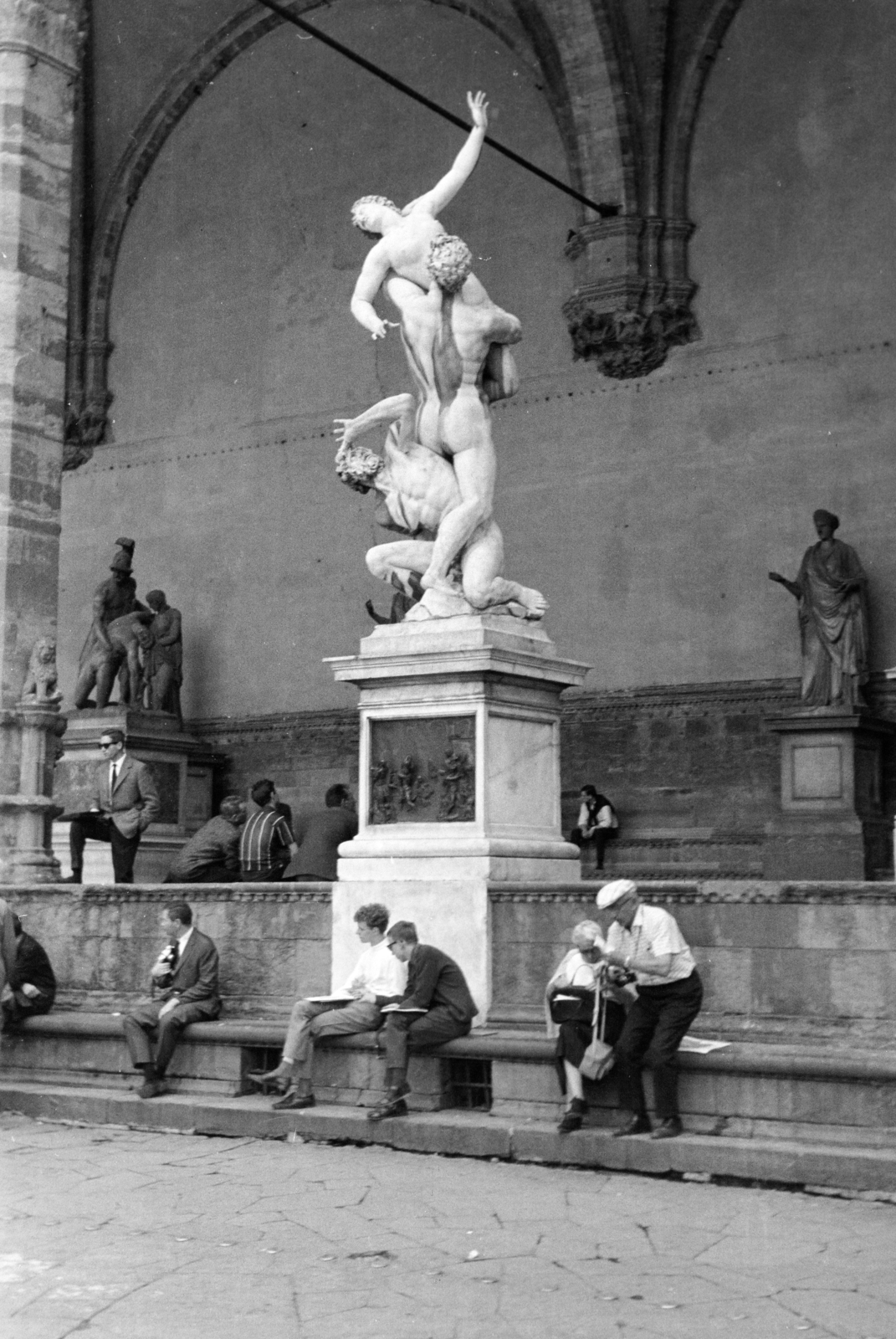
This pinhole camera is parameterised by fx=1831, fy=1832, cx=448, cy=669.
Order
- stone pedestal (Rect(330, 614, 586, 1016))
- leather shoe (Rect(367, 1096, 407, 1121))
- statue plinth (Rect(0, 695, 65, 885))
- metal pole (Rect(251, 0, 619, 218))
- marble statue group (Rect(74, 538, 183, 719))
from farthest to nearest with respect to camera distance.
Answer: marble statue group (Rect(74, 538, 183, 719)) → metal pole (Rect(251, 0, 619, 218)) → statue plinth (Rect(0, 695, 65, 885)) → stone pedestal (Rect(330, 614, 586, 1016)) → leather shoe (Rect(367, 1096, 407, 1121))

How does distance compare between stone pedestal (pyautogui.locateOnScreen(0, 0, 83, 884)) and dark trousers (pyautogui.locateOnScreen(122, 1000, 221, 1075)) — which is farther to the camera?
stone pedestal (pyautogui.locateOnScreen(0, 0, 83, 884))

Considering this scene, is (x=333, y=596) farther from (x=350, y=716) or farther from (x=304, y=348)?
(x=304, y=348)

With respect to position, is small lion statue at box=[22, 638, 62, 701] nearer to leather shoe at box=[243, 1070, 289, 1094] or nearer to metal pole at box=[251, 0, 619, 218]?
leather shoe at box=[243, 1070, 289, 1094]

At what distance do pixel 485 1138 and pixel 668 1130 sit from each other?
86cm

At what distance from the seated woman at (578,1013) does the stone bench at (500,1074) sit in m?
0.18

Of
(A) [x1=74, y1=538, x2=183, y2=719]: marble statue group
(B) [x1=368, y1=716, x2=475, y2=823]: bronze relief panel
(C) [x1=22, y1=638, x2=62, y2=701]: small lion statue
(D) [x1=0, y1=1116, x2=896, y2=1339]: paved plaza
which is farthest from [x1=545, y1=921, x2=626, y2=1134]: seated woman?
(A) [x1=74, y1=538, x2=183, y2=719]: marble statue group

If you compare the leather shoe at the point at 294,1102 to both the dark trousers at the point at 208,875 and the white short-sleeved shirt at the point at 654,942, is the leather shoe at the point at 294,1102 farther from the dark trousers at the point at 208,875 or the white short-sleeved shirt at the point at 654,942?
the dark trousers at the point at 208,875

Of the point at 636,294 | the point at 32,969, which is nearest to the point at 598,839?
the point at 636,294

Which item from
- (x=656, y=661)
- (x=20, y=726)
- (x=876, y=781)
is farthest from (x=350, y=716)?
(x=20, y=726)

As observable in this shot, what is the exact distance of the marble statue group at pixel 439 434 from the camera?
9516 millimetres

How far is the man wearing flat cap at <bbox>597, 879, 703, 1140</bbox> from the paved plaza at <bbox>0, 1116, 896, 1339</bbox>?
13.2 inches

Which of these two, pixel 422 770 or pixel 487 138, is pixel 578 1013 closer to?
pixel 422 770

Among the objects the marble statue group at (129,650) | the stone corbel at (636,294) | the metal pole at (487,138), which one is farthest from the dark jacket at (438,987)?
the marble statue group at (129,650)

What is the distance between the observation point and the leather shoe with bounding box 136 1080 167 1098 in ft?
30.7
